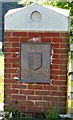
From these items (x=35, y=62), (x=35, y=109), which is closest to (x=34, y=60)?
(x=35, y=62)

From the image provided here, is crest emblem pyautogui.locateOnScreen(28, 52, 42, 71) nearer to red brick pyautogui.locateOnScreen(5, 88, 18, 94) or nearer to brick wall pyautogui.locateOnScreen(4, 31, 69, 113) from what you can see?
brick wall pyautogui.locateOnScreen(4, 31, 69, 113)

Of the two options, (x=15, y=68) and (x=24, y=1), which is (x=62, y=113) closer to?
(x=15, y=68)

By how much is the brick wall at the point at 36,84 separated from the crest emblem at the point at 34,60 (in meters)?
0.18

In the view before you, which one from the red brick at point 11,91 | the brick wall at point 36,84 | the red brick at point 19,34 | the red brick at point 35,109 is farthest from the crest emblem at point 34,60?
the red brick at point 35,109

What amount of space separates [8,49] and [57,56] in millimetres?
722

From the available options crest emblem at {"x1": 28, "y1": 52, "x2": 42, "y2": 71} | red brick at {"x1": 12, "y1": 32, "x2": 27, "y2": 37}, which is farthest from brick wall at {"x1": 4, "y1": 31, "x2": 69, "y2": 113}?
crest emblem at {"x1": 28, "y1": 52, "x2": 42, "y2": 71}

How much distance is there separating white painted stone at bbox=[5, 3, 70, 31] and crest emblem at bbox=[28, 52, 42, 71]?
38 cm

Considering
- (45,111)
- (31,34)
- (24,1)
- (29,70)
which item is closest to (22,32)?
(31,34)

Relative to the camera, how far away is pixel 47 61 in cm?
704

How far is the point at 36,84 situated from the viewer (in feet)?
23.2

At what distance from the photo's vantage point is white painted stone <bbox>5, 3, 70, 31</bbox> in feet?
22.8

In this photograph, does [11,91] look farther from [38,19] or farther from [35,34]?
[38,19]

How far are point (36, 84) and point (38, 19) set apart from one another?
0.94 metres

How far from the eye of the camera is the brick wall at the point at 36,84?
7.01 m
